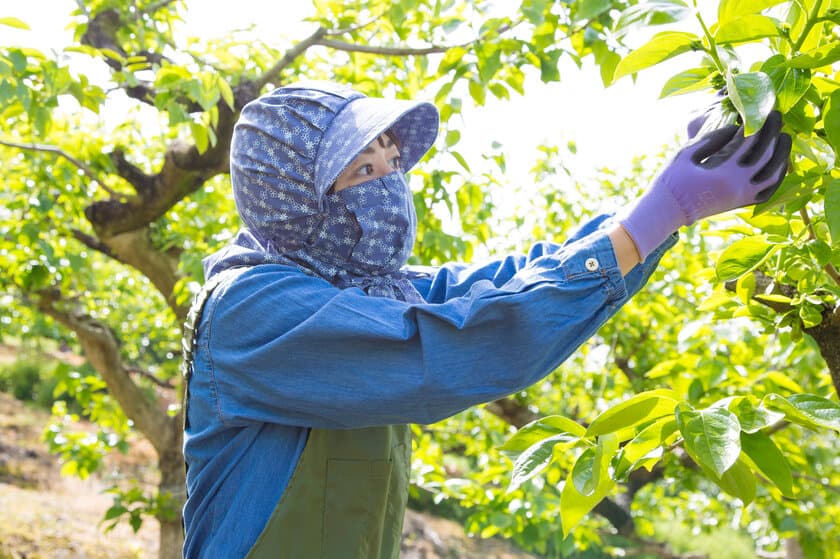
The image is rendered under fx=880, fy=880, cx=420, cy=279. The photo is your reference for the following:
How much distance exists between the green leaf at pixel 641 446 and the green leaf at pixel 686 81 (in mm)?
339

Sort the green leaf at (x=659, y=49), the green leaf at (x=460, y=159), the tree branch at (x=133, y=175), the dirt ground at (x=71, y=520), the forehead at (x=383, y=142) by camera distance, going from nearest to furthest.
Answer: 1. the green leaf at (x=659, y=49)
2. the forehead at (x=383, y=142)
3. the green leaf at (x=460, y=159)
4. the tree branch at (x=133, y=175)
5. the dirt ground at (x=71, y=520)

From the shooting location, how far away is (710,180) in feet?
3.08

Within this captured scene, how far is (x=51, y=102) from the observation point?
2270mm

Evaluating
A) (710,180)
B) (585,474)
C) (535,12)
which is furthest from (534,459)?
(535,12)

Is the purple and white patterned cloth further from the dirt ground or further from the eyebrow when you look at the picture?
the dirt ground

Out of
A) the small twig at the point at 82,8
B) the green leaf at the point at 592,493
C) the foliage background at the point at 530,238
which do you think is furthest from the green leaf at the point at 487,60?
the small twig at the point at 82,8

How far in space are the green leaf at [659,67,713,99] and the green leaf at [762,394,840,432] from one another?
1.08 feet

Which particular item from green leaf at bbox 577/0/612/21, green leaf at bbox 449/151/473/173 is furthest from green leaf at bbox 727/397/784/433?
green leaf at bbox 449/151/473/173

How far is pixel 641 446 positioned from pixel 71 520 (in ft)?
22.6

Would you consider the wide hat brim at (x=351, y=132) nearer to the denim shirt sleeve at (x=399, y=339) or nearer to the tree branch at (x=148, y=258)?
the denim shirt sleeve at (x=399, y=339)

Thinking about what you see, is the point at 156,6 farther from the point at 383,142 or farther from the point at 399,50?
the point at 383,142

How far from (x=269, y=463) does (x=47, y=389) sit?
10141mm

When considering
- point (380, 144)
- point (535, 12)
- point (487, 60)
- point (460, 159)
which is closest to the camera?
point (380, 144)

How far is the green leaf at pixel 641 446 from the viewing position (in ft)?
2.99
